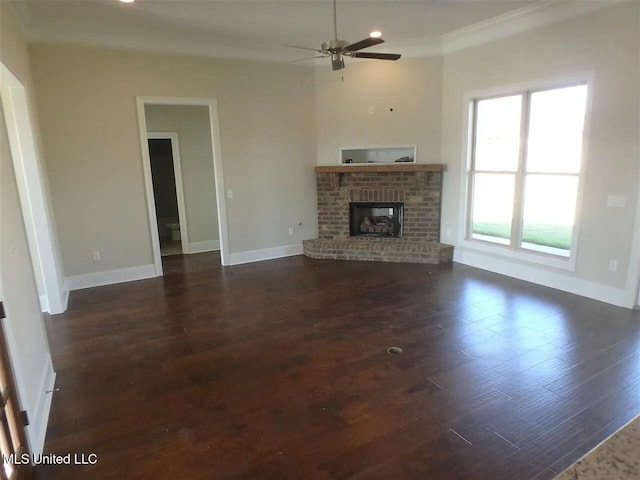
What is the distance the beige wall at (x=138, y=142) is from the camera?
183 inches

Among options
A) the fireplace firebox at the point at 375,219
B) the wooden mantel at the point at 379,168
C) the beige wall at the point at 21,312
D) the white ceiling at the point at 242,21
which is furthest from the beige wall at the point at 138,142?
the beige wall at the point at 21,312

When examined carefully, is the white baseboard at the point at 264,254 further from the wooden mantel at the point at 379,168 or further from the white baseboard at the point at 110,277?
the wooden mantel at the point at 379,168

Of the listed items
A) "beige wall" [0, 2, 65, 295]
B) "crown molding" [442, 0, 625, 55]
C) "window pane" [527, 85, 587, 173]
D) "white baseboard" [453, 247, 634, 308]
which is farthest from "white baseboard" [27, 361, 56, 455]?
"crown molding" [442, 0, 625, 55]

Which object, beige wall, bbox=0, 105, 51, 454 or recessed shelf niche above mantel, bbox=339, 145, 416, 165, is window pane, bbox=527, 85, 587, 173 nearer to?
recessed shelf niche above mantel, bbox=339, 145, 416, 165

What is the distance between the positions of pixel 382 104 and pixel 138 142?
3.50 metres

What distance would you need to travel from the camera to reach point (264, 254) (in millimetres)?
6234

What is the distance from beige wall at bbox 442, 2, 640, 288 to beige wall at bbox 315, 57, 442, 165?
1.18 m

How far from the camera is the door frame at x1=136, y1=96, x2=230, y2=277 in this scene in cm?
508

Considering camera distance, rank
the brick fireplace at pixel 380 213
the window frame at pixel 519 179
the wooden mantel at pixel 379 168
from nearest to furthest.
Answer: the window frame at pixel 519 179
the wooden mantel at pixel 379 168
the brick fireplace at pixel 380 213

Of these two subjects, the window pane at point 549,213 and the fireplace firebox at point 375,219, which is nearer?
the window pane at point 549,213

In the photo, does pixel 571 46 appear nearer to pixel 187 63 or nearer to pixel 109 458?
pixel 187 63

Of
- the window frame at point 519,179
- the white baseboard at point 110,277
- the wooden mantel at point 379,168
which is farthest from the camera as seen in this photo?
the wooden mantel at point 379,168

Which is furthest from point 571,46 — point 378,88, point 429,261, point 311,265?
point 311,265

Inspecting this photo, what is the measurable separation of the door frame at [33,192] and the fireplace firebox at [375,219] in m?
4.11
